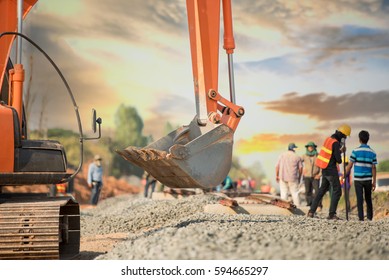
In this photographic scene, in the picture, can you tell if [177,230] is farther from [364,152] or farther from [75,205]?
[364,152]

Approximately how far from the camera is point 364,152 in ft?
33.6

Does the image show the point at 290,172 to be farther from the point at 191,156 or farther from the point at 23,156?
the point at 23,156

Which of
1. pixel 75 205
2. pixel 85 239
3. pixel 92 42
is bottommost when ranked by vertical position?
pixel 85 239

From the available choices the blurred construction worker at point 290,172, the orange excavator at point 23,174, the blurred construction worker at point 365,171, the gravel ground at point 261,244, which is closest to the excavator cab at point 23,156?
the orange excavator at point 23,174

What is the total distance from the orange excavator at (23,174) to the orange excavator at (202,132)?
0.75 m

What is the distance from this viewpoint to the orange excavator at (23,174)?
6.43m

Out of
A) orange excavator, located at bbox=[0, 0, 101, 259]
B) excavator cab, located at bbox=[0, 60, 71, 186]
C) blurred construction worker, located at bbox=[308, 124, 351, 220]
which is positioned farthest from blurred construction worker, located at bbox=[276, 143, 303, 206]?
excavator cab, located at bbox=[0, 60, 71, 186]

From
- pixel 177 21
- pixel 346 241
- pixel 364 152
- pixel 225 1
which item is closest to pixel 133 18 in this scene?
pixel 177 21

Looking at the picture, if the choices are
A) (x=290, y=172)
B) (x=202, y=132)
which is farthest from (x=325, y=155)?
(x=202, y=132)

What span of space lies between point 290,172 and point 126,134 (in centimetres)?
2033

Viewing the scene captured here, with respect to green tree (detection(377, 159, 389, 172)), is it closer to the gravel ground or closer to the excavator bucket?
the gravel ground

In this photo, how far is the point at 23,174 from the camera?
6.65 m
